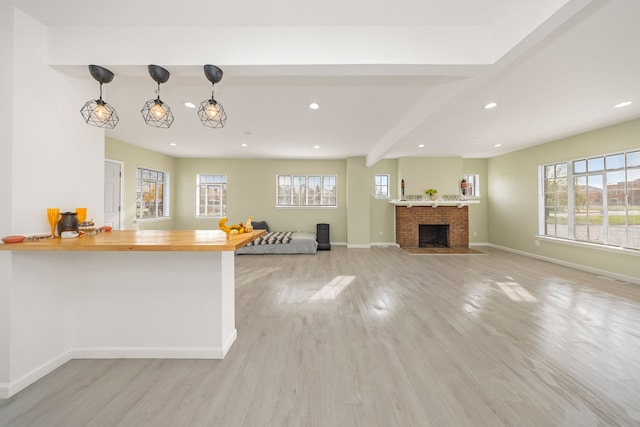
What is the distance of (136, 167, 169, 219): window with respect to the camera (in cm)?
629

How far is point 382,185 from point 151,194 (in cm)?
671

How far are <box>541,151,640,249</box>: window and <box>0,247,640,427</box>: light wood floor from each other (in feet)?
5.70

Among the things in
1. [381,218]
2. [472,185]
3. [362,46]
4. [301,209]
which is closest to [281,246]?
[301,209]

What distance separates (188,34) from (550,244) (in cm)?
759

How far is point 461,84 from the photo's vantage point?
2.49 metres

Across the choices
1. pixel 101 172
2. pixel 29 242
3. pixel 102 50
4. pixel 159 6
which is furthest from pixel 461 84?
pixel 29 242

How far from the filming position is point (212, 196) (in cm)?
785

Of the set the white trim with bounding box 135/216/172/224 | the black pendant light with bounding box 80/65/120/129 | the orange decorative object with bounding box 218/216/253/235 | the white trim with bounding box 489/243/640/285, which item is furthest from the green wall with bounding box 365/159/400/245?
the black pendant light with bounding box 80/65/120/129

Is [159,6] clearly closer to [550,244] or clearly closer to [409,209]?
[409,209]

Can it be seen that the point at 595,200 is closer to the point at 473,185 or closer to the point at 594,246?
the point at 594,246

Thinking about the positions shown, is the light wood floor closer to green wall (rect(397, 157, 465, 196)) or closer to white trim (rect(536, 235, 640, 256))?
white trim (rect(536, 235, 640, 256))

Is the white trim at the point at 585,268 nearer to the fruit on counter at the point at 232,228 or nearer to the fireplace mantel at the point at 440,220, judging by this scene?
the fireplace mantel at the point at 440,220

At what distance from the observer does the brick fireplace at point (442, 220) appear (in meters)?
7.28

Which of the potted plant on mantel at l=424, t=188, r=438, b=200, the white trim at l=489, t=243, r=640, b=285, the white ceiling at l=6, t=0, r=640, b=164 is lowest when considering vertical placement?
the white trim at l=489, t=243, r=640, b=285
